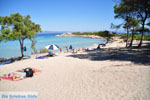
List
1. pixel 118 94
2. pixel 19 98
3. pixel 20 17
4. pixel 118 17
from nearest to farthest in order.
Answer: pixel 118 94 < pixel 19 98 < pixel 20 17 < pixel 118 17

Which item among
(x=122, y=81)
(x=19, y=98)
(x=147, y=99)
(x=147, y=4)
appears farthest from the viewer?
(x=147, y=4)

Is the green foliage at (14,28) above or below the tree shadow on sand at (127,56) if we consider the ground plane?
above

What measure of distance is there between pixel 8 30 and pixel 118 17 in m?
17.3

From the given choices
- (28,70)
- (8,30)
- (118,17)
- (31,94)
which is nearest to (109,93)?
(31,94)

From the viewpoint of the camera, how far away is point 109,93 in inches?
158

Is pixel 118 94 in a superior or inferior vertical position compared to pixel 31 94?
superior

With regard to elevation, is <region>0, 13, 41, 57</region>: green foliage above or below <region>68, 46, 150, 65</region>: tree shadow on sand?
above

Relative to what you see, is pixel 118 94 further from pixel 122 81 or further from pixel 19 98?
pixel 19 98

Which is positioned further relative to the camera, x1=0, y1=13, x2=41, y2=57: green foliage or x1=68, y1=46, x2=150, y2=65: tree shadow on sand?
x1=0, y1=13, x2=41, y2=57: green foliage

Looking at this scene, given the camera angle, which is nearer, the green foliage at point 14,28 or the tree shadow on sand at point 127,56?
the tree shadow on sand at point 127,56

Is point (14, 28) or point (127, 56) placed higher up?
point (14, 28)

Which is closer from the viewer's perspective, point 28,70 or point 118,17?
point 28,70

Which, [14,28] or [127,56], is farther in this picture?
[14,28]

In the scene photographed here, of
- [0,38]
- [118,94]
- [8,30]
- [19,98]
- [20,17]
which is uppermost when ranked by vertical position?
[20,17]
